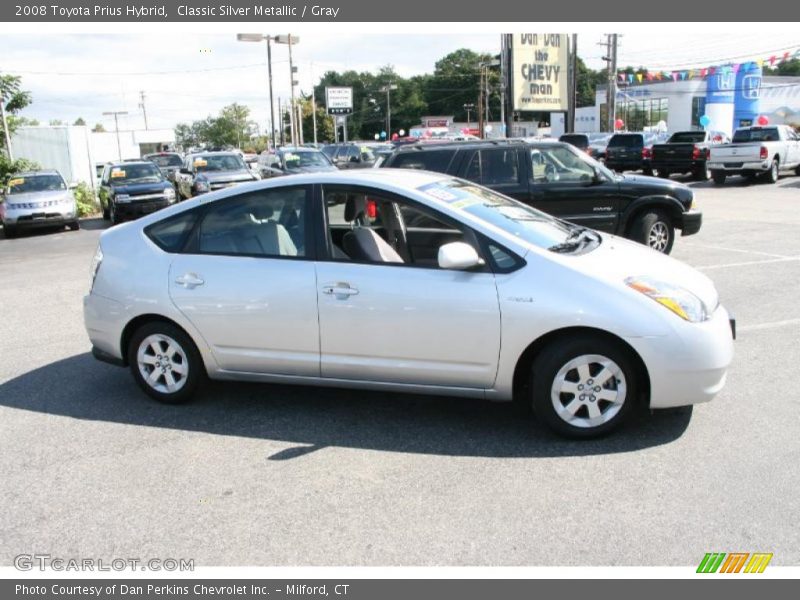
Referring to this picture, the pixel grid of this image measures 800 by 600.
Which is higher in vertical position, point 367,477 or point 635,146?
point 635,146

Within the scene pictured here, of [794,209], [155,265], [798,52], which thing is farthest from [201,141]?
[155,265]

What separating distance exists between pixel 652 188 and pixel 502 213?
600cm

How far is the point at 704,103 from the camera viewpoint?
57.9 meters

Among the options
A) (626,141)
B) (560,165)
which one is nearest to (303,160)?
(560,165)

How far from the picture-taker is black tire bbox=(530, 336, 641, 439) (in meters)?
4.32

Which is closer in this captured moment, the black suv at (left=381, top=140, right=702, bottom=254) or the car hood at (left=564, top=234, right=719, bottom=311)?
the car hood at (left=564, top=234, right=719, bottom=311)

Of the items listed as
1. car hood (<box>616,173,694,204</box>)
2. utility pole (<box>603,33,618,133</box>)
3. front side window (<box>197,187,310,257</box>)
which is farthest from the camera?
utility pole (<box>603,33,618,133</box>)

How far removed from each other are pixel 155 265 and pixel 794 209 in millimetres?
15653

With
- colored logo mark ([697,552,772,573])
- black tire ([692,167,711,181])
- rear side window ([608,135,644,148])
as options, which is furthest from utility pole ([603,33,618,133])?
colored logo mark ([697,552,772,573])

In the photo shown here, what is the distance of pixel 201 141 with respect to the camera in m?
114

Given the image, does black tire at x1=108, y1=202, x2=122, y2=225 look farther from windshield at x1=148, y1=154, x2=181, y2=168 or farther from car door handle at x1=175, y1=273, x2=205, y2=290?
windshield at x1=148, y1=154, x2=181, y2=168

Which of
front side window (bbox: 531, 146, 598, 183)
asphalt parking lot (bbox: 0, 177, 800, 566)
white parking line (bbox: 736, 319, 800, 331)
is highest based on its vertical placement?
front side window (bbox: 531, 146, 598, 183)

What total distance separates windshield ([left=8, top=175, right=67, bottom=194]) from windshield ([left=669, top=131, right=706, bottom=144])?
2156 cm

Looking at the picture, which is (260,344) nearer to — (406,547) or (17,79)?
(406,547)
